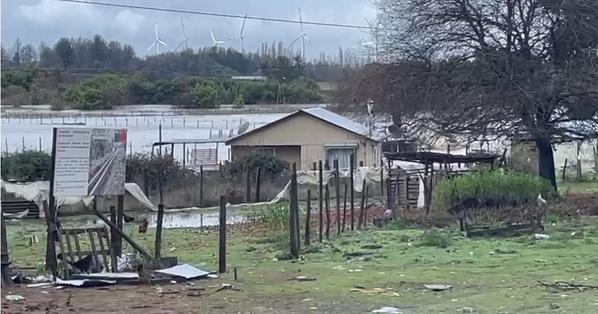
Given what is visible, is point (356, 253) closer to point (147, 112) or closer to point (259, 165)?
point (147, 112)

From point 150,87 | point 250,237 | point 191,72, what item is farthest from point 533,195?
point 191,72

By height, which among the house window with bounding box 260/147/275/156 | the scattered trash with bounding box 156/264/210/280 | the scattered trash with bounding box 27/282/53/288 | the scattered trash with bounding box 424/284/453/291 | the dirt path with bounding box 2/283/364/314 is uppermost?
the house window with bounding box 260/147/275/156

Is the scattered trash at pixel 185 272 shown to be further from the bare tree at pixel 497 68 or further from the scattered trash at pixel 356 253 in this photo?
the bare tree at pixel 497 68

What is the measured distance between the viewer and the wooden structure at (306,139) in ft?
169

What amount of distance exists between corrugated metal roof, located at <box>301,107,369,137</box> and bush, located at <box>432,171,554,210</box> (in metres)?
22.0

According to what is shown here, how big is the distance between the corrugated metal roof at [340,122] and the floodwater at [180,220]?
15800 millimetres

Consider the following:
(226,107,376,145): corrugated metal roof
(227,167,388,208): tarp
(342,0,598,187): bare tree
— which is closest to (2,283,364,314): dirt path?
(342,0,598,187): bare tree

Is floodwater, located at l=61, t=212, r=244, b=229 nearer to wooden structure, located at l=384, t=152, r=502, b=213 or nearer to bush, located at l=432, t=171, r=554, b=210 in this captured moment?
wooden structure, located at l=384, t=152, r=502, b=213

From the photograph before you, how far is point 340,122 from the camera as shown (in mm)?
52250

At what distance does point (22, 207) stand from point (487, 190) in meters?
16.3

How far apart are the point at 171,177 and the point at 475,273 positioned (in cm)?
2737

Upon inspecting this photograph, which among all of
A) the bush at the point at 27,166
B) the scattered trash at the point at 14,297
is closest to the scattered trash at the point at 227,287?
the scattered trash at the point at 14,297

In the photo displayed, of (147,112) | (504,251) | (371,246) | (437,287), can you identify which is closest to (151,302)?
(437,287)

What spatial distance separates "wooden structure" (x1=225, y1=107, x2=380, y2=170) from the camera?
51.4m
